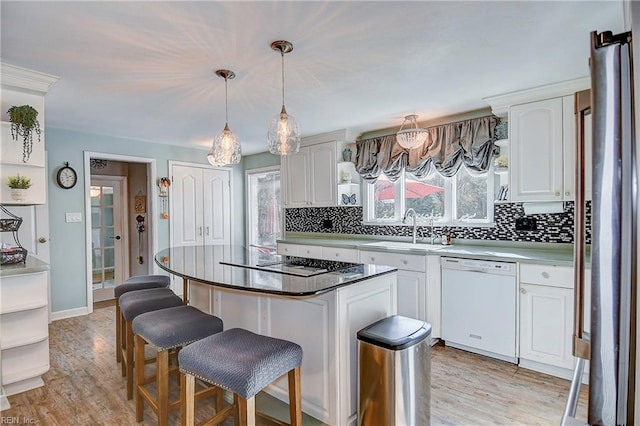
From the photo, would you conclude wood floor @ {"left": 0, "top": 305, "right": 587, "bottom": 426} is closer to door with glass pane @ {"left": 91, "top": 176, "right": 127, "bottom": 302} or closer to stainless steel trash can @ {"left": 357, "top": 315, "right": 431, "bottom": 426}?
stainless steel trash can @ {"left": 357, "top": 315, "right": 431, "bottom": 426}

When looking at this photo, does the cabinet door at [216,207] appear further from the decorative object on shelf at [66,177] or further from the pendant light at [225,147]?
the pendant light at [225,147]

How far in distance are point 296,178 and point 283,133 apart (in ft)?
8.54

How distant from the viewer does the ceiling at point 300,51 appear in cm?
171

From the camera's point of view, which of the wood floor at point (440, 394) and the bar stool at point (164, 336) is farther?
the wood floor at point (440, 394)

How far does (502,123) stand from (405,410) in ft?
8.88

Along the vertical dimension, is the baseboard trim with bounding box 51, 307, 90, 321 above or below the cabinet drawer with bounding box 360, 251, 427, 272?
below

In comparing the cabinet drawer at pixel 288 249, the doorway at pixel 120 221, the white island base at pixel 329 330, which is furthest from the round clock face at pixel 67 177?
the white island base at pixel 329 330

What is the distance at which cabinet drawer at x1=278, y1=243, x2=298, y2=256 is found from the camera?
14.7 ft

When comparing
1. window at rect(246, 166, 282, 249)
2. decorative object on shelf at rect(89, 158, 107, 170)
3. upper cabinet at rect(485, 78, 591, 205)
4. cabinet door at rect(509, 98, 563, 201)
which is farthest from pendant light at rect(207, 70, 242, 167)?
decorative object on shelf at rect(89, 158, 107, 170)

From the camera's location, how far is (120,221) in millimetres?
5266

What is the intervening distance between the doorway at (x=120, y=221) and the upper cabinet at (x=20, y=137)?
2180 mm

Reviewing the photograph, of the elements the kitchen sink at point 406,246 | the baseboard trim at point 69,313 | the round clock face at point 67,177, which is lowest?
the baseboard trim at point 69,313

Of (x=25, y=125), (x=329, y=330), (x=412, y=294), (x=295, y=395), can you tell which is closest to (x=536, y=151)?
(x=412, y=294)

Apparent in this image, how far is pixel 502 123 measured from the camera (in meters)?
3.15
